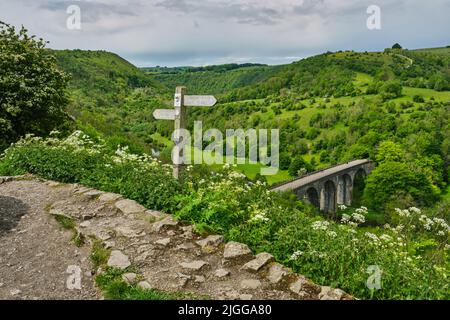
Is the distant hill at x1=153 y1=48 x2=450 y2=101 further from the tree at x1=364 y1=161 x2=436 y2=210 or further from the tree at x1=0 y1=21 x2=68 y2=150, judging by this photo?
the tree at x1=0 y1=21 x2=68 y2=150

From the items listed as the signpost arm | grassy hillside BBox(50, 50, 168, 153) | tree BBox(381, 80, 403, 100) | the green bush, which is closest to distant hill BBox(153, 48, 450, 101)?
tree BBox(381, 80, 403, 100)

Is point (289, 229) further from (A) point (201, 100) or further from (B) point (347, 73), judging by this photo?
(B) point (347, 73)

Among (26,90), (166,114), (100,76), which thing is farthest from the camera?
(100,76)

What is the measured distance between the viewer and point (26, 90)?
15328mm

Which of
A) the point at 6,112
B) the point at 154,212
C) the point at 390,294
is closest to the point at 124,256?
the point at 154,212

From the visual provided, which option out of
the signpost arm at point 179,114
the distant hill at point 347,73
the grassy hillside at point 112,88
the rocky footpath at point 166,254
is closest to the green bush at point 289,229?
the rocky footpath at point 166,254

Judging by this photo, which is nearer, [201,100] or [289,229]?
[289,229]

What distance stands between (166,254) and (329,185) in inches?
2550

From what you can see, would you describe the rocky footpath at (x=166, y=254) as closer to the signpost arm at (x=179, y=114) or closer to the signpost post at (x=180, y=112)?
the signpost post at (x=180, y=112)

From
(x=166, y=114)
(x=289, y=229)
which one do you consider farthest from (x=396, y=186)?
(x=289, y=229)

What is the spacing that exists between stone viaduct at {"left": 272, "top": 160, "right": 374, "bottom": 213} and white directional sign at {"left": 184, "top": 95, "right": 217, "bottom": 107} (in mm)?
43573

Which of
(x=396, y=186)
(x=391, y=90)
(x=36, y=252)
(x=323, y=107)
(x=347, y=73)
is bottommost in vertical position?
(x=396, y=186)

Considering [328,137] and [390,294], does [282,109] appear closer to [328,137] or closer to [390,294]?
[328,137]

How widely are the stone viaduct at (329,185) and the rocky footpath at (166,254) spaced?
146 feet
